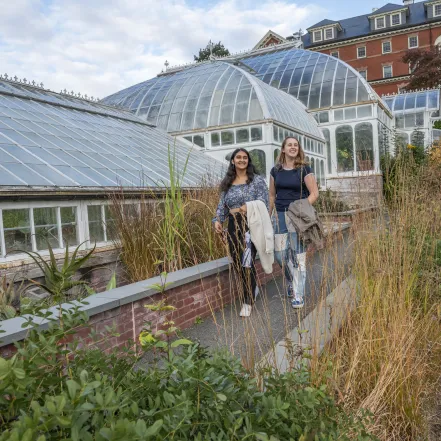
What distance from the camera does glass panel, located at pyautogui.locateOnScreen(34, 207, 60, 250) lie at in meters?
5.82

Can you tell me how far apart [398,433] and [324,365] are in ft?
1.85

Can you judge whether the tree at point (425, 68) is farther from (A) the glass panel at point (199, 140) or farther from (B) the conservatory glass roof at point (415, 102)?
(A) the glass panel at point (199, 140)

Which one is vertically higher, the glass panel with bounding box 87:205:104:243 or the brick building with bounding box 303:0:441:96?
the brick building with bounding box 303:0:441:96

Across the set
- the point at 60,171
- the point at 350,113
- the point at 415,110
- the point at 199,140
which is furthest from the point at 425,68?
the point at 60,171

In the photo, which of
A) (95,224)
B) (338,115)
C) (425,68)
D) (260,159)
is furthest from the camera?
(425,68)

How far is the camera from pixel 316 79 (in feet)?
66.2

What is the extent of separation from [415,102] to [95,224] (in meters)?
24.3

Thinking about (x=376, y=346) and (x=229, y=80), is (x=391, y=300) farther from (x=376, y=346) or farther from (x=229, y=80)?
(x=229, y=80)

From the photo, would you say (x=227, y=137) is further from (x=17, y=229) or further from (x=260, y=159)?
(x=17, y=229)

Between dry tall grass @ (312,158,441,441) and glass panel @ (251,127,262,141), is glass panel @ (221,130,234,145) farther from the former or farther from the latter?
dry tall grass @ (312,158,441,441)

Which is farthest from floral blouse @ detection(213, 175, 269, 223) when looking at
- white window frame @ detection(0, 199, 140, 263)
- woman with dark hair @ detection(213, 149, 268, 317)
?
white window frame @ detection(0, 199, 140, 263)

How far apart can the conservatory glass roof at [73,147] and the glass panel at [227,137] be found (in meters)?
1.58

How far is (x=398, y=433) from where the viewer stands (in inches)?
83.7

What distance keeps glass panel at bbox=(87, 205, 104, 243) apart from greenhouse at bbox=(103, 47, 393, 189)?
250 inches
